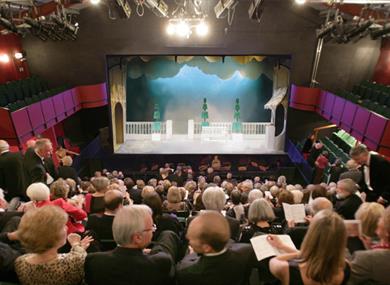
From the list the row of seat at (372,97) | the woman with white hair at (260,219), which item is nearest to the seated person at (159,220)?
the woman with white hair at (260,219)

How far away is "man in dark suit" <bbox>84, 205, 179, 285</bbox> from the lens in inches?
79.9

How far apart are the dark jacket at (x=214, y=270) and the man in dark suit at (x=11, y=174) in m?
3.32

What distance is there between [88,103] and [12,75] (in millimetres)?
2302

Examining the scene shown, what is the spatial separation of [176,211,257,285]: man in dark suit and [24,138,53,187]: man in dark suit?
3332 millimetres

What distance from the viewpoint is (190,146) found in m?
12.4

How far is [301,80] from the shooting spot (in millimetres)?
11852

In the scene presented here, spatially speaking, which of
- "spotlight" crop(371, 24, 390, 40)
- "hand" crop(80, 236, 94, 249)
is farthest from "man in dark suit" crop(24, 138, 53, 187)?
"spotlight" crop(371, 24, 390, 40)

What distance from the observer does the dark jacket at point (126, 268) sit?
203 centimetres

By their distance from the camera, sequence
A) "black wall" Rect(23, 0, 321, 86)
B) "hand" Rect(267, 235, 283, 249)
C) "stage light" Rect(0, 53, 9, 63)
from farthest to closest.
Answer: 1. "black wall" Rect(23, 0, 321, 86)
2. "stage light" Rect(0, 53, 9, 63)
3. "hand" Rect(267, 235, 283, 249)

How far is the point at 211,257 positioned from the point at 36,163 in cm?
359

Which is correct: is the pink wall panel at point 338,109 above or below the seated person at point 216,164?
above

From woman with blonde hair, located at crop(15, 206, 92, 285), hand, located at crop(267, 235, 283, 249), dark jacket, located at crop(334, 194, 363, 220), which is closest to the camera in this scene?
woman with blonde hair, located at crop(15, 206, 92, 285)

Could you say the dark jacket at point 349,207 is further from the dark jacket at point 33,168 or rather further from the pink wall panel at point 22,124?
the pink wall panel at point 22,124

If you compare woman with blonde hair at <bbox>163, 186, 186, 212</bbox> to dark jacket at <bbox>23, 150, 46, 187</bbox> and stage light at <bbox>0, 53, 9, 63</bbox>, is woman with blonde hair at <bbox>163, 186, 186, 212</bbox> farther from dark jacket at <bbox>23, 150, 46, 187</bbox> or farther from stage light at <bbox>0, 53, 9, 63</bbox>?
stage light at <bbox>0, 53, 9, 63</bbox>
